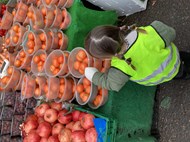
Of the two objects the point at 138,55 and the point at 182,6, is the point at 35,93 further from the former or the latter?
the point at 182,6

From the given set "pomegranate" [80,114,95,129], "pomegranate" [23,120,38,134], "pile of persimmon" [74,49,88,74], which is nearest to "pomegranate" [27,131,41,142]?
"pomegranate" [23,120,38,134]

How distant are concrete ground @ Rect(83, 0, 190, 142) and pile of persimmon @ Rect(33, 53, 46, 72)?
4.57 feet

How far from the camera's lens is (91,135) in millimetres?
2695

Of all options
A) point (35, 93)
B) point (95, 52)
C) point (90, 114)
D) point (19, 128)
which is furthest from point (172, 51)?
point (19, 128)

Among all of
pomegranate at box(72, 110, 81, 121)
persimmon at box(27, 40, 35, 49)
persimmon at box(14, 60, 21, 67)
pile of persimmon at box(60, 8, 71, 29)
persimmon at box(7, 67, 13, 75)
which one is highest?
pile of persimmon at box(60, 8, 71, 29)

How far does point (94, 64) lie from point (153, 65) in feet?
2.69

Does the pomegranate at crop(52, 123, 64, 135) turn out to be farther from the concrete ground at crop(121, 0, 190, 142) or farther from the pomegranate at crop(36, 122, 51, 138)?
the concrete ground at crop(121, 0, 190, 142)

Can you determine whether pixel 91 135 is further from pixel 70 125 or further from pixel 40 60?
pixel 40 60

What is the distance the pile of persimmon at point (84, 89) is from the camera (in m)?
2.88

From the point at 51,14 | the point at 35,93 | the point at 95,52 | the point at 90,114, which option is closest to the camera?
the point at 95,52

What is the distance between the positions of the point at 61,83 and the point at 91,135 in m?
0.76

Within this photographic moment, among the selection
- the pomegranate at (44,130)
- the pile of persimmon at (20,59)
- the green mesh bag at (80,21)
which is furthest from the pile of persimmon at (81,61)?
the pile of persimmon at (20,59)

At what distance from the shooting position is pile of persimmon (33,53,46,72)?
Result: 11.1 ft

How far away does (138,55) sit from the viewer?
2105mm
